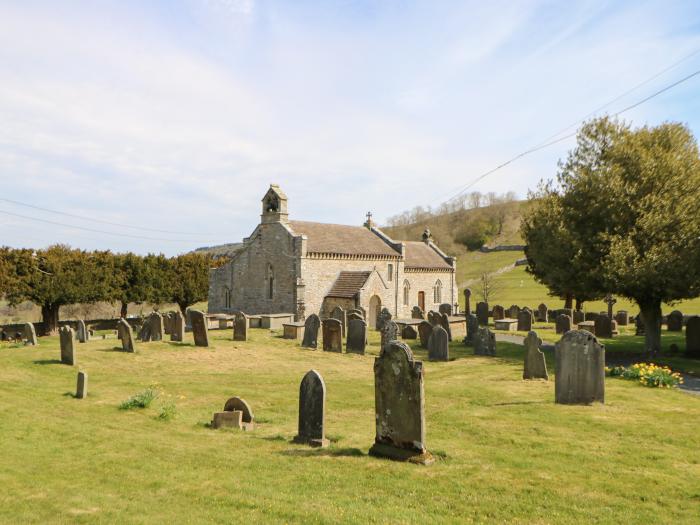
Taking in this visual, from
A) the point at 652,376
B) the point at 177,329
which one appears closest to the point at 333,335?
the point at 177,329

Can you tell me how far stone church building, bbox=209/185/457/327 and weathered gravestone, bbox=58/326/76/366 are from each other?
18.5 metres

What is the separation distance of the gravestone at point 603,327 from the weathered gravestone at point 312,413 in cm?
2459

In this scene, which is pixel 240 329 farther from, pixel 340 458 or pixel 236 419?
pixel 340 458

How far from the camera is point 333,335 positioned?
23609mm

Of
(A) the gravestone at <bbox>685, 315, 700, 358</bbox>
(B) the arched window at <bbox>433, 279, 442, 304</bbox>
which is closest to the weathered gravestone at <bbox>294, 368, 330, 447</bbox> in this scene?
(A) the gravestone at <bbox>685, 315, 700, 358</bbox>

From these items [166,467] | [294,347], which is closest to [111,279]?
[294,347]

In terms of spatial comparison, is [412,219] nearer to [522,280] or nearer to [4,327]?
[522,280]

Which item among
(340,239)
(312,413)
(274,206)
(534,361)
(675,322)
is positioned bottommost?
(312,413)

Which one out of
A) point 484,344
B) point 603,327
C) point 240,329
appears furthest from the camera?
point 603,327

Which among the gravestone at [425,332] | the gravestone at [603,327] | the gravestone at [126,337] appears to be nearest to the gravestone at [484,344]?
the gravestone at [425,332]

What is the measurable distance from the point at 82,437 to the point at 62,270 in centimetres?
2931

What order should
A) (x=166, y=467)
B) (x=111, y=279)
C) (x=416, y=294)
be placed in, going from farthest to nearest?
(x=416, y=294)
(x=111, y=279)
(x=166, y=467)

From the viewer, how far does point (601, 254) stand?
21266mm

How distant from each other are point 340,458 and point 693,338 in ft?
64.0
